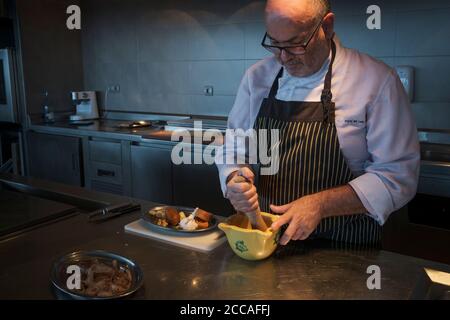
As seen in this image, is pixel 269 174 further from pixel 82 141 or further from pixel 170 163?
pixel 82 141

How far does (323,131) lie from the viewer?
3.92 feet

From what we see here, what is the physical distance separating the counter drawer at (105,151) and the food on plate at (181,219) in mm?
1795

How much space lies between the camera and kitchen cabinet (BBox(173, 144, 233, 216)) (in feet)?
8.14

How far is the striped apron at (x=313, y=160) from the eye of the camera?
3.92 ft

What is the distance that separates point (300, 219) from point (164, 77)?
250 cm

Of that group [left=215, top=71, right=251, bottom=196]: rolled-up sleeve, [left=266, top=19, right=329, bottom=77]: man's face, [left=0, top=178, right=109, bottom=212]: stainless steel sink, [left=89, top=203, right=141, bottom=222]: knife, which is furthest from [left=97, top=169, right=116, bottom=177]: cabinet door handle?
[left=266, top=19, right=329, bottom=77]: man's face

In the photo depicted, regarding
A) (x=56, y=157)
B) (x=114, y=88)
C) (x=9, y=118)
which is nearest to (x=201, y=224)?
(x=56, y=157)

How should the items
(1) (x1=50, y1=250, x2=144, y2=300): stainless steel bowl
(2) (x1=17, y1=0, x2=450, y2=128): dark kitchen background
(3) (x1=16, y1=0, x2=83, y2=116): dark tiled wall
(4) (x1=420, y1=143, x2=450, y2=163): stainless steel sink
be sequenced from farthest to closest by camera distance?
(3) (x1=16, y1=0, x2=83, y2=116): dark tiled wall, (2) (x1=17, y1=0, x2=450, y2=128): dark kitchen background, (4) (x1=420, y1=143, x2=450, y2=163): stainless steel sink, (1) (x1=50, y1=250, x2=144, y2=300): stainless steel bowl

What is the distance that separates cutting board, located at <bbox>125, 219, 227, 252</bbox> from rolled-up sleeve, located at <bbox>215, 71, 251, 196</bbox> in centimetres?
16

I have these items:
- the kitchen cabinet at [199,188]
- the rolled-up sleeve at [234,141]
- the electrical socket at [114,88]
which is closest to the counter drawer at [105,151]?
the kitchen cabinet at [199,188]

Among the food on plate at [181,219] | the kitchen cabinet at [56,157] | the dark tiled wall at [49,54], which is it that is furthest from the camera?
the dark tiled wall at [49,54]

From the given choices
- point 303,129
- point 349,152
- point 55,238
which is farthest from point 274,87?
point 55,238

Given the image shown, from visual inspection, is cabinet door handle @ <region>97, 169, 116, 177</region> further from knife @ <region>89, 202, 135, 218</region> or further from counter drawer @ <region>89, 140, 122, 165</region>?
knife @ <region>89, 202, 135, 218</region>

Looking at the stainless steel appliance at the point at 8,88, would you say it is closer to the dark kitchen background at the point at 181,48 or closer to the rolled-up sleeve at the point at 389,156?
the dark kitchen background at the point at 181,48
